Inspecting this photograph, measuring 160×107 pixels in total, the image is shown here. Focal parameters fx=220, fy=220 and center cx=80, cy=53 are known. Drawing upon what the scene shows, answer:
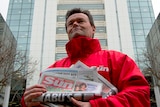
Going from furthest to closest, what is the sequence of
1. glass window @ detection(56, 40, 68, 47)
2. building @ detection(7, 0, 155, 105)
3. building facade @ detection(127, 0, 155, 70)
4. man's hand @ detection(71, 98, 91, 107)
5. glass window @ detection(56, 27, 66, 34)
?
1. glass window @ detection(56, 27, 66, 34)
2. building facade @ detection(127, 0, 155, 70)
3. glass window @ detection(56, 40, 68, 47)
4. building @ detection(7, 0, 155, 105)
5. man's hand @ detection(71, 98, 91, 107)

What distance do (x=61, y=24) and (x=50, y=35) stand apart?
2415 millimetres

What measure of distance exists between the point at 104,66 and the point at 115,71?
3.0 inches

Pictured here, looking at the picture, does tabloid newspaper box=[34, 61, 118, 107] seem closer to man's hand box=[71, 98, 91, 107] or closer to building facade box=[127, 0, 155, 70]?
man's hand box=[71, 98, 91, 107]

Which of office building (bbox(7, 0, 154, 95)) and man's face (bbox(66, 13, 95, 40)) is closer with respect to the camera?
man's face (bbox(66, 13, 95, 40))

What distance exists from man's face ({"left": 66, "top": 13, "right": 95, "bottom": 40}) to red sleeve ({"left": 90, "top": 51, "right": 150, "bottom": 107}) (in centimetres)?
33

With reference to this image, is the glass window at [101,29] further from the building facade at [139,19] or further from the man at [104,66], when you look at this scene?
the man at [104,66]

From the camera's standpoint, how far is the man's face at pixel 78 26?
5.34 feet

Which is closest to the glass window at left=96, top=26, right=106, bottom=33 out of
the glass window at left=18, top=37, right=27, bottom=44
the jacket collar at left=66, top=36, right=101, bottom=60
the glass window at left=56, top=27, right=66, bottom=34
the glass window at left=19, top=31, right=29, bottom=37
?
the glass window at left=56, top=27, right=66, bottom=34

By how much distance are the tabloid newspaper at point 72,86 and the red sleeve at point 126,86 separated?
0.06 meters

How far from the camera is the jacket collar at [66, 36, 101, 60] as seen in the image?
1.52 meters

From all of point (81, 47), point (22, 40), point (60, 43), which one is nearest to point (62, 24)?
point (60, 43)

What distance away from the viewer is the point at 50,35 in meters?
27.9

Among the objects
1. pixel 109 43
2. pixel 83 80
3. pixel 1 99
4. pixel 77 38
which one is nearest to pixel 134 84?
pixel 83 80

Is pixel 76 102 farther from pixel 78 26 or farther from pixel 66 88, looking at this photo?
pixel 78 26
